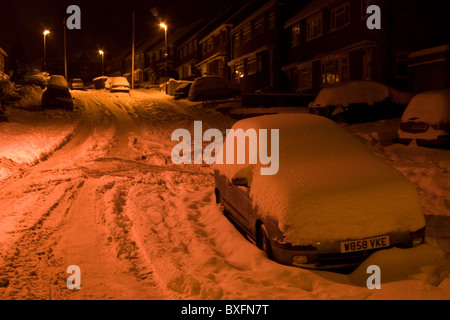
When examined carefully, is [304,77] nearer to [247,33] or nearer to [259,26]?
[259,26]

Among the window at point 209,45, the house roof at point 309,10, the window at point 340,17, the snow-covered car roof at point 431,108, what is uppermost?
the window at point 209,45

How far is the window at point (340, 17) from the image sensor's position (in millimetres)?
26297

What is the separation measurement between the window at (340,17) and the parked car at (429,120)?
15425 mm

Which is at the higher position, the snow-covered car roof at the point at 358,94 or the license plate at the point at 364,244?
the snow-covered car roof at the point at 358,94

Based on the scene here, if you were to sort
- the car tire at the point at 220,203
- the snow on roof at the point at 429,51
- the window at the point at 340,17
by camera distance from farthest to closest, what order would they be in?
1. the window at the point at 340,17
2. the snow on roof at the point at 429,51
3. the car tire at the point at 220,203

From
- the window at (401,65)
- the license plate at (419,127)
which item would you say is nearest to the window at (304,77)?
the window at (401,65)

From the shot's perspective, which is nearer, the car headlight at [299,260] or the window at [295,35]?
the car headlight at [299,260]

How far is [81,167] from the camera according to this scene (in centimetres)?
1231

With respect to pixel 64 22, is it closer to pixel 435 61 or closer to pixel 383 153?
pixel 435 61

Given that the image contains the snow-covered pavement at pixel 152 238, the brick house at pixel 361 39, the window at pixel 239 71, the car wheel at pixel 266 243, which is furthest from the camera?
the window at pixel 239 71

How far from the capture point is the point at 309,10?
29875 mm

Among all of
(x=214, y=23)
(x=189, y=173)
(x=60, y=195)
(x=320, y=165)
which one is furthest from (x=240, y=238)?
(x=214, y=23)

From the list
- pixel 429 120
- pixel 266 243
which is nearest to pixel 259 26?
pixel 429 120

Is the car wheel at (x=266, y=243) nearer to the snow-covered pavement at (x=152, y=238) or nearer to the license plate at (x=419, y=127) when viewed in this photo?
the snow-covered pavement at (x=152, y=238)
